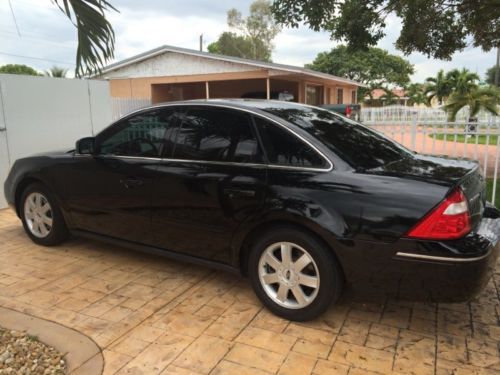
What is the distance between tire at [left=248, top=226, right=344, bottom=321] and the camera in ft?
10.1

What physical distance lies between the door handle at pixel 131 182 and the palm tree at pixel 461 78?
35.8 metres

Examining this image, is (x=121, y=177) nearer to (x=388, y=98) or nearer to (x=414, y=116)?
(x=414, y=116)

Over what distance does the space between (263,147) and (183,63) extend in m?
19.6

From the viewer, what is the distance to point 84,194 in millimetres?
4395

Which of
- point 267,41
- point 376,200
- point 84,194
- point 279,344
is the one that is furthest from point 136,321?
point 267,41

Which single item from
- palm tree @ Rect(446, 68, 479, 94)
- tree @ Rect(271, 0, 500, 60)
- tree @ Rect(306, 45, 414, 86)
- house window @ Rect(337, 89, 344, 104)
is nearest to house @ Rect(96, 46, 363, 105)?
house window @ Rect(337, 89, 344, 104)

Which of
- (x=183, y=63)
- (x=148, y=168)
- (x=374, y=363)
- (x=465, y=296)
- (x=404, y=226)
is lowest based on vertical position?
(x=374, y=363)

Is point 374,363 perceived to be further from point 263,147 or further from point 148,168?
point 148,168

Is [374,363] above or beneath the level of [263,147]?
beneath

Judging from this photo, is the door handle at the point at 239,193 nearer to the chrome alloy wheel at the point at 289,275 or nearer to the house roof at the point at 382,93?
the chrome alloy wheel at the point at 289,275

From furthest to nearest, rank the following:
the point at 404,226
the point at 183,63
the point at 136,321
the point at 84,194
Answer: the point at 183,63, the point at 84,194, the point at 136,321, the point at 404,226

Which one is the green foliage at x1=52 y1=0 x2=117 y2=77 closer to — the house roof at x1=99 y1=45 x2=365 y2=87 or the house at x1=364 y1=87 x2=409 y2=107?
the house roof at x1=99 y1=45 x2=365 y2=87

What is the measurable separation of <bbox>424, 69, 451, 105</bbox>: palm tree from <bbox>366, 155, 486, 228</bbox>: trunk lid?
126ft

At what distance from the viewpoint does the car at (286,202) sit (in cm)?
280
